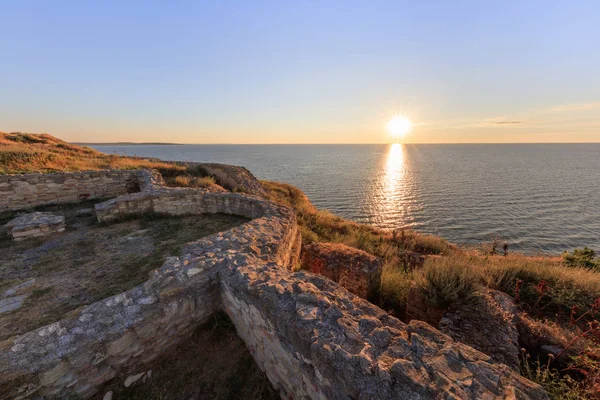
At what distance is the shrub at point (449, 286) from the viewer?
4465mm

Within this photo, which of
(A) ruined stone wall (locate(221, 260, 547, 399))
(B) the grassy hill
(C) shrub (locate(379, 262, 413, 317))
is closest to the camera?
(A) ruined stone wall (locate(221, 260, 547, 399))

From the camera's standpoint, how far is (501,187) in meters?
33.6

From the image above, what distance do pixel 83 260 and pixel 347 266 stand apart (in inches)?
248

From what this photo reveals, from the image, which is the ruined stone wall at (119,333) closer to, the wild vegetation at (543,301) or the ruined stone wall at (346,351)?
the ruined stone wall at (346,351)

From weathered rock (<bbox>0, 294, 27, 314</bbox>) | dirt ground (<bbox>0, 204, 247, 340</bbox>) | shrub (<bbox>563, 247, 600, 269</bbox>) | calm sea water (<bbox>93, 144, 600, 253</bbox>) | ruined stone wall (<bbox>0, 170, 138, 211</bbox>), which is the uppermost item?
ruined stone wall (<bbox>0, 170, 138, 211</bbox>)

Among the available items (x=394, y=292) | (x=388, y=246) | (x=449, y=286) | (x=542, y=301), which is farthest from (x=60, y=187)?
(x=542, y=301)

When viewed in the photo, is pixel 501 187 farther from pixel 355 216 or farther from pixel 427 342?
pixel 427 342

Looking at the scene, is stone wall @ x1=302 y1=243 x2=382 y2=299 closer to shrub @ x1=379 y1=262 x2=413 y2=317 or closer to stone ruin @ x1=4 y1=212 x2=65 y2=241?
shrub @ x1=379 y1=262 x2=413 y2=317

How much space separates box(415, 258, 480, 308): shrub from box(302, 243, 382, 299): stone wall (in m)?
1.37

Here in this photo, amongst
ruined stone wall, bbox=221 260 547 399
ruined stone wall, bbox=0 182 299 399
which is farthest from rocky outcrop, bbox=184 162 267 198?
ruined stone wall, bbox=221 260 547 399

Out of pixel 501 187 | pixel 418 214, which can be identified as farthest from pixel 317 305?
pixel 501 187

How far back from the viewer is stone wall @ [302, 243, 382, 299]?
598 cm

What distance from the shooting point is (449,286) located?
446cm

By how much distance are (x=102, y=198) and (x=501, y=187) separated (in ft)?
140
